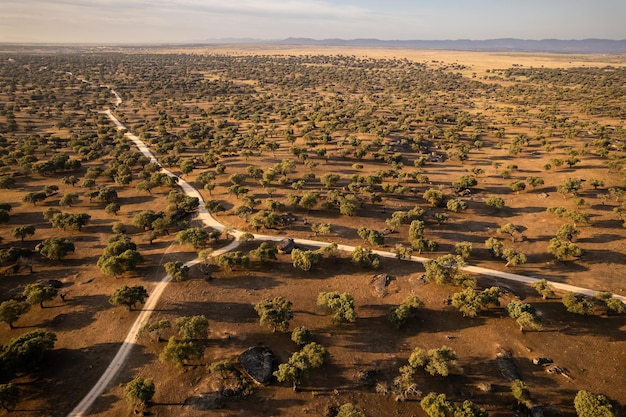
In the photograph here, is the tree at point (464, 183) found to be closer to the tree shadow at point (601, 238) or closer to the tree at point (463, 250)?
the tree shadow at point (601, 238)

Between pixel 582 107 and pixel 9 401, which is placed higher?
pixel 582 107

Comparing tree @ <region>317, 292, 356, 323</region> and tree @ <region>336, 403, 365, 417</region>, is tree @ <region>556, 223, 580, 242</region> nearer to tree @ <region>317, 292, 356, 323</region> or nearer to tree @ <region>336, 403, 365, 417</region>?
tree @ <region>317, 292, 356, 323</region>

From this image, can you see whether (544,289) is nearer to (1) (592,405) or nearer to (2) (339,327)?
(1) (592,405)

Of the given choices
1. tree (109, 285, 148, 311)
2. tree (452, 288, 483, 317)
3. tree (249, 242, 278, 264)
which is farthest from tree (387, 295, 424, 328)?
tree (109, 285, 148, 311)

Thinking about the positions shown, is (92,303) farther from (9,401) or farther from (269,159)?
(269,159)

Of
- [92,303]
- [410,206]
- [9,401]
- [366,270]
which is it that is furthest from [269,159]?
[9,401]

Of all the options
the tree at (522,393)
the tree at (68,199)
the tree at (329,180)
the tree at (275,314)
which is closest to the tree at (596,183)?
the tree at (329,180)
